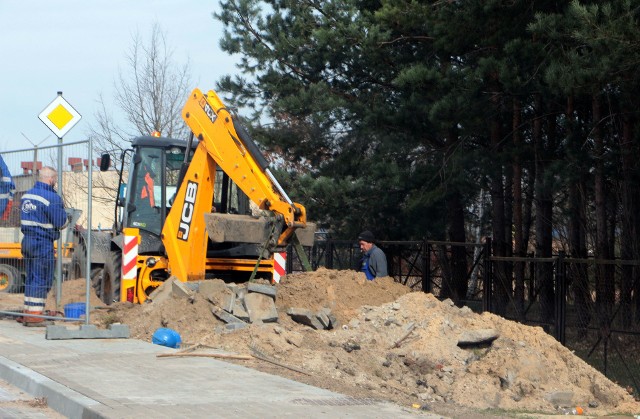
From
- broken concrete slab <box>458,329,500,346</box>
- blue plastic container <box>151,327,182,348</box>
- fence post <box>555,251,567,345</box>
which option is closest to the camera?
broken concrete slab <box>458,329,500,346</box>

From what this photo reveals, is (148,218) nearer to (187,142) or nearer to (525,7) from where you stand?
(187,142)

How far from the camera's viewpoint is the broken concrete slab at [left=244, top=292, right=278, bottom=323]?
13.1 meters

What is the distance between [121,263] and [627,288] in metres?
8.19

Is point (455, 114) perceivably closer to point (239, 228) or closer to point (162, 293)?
point (239, 228)

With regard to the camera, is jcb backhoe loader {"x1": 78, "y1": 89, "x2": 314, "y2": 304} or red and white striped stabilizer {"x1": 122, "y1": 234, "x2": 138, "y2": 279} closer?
jcb backhoe loader {"x1": 78, "y1": 89, "x2": 314, "y2": 304}

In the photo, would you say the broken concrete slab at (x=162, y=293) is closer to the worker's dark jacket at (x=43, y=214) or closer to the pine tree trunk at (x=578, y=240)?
the worker's dark jacket at (x=43, y=214)

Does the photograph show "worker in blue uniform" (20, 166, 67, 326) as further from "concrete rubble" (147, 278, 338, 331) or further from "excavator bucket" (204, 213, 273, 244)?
"excavator bucket" (204, 213, 273, 244)

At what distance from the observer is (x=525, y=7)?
17.1 metres

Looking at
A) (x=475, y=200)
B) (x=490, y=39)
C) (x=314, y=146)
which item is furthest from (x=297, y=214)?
(x=475, y=200)

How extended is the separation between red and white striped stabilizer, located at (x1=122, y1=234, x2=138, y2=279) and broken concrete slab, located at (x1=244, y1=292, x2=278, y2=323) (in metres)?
2.74

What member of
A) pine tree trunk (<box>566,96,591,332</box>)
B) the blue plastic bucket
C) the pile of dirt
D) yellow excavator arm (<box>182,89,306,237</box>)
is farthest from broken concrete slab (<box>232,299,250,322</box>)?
pine tree trunk (<box>566,96,591,332</box>)

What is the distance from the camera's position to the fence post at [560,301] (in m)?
15.6

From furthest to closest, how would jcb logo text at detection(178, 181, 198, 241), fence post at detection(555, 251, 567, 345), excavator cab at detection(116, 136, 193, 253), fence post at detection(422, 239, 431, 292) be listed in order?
fence post at detection(422, 239, 431, 292) < excavator cab at detection(116, 136, 193, 253) < fence post at detection(555, 251, 567, 345) < jcb logo text at detection(178, 181, 198, 241)

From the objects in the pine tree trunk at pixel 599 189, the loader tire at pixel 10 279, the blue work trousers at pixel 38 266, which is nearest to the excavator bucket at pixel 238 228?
the blue work trousers at pixel 38 266
